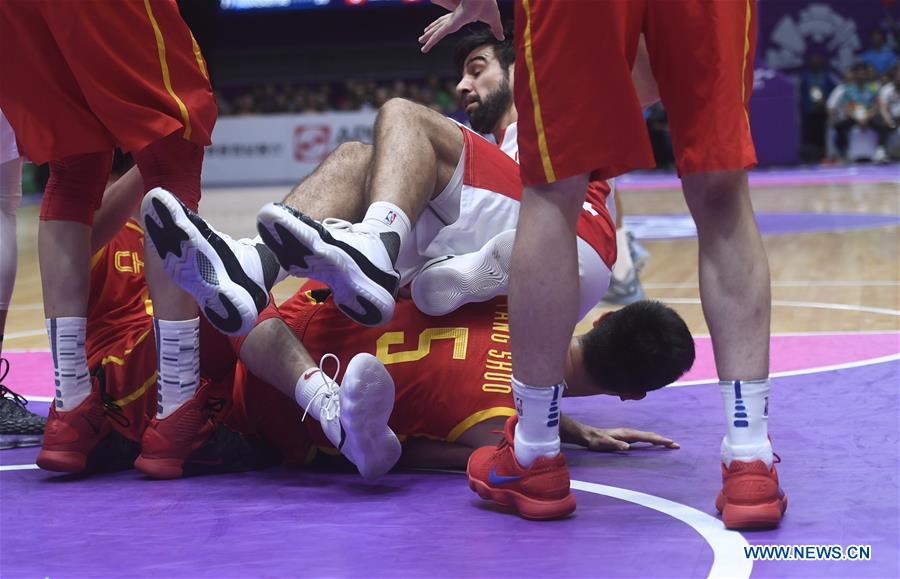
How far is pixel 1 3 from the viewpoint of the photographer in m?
2.46

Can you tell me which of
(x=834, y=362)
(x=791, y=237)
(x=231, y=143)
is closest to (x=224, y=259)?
(x=834, y=362)

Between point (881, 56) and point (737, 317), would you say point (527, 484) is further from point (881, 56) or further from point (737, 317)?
point (881, 56)

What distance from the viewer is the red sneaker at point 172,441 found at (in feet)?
8.09

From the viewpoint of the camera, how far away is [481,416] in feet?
7.96

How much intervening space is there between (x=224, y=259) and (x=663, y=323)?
0.92 meters

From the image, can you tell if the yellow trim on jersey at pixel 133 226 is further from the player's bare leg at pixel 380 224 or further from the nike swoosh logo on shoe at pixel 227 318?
the nike swoosh logo on shoe at pixel 227 318

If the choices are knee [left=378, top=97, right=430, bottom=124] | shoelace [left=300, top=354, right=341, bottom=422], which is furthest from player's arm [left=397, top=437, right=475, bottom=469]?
knee [left=378, top=97, right=430, bottom=124]

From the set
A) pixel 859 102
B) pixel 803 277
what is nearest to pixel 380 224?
pixel 803 277

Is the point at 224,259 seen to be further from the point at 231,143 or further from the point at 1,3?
the point at 231,143

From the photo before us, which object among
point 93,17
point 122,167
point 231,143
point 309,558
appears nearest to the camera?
point 309,558

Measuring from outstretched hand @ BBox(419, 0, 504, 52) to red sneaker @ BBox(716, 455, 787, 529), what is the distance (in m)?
1.06

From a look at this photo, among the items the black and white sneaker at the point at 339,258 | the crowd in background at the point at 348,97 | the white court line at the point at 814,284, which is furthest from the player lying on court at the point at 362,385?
the crowd in background at the point at 348,97
